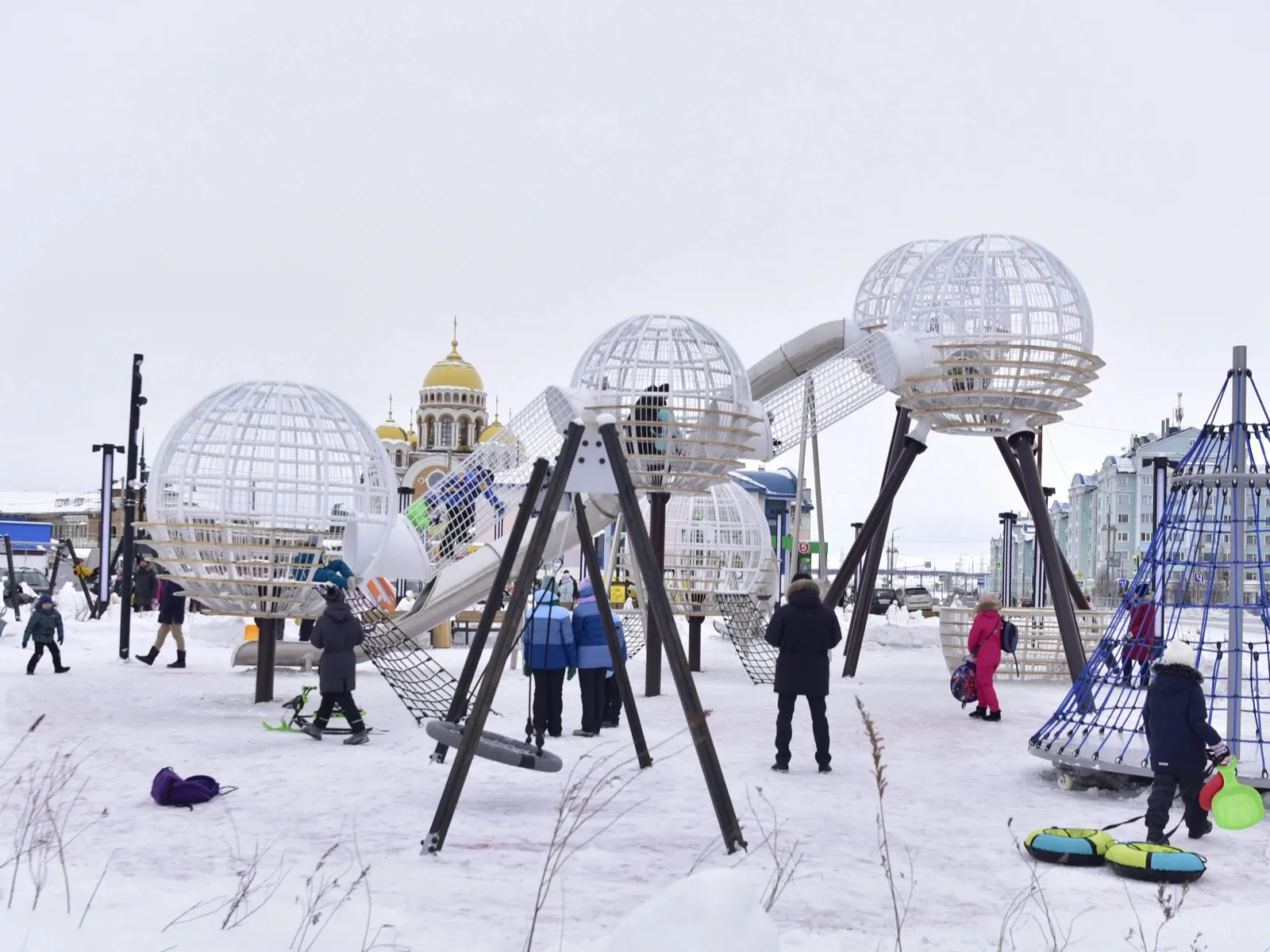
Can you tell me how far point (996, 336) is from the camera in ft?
51.0

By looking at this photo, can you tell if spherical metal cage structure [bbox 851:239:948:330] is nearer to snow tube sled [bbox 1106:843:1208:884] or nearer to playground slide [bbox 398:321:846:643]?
playground slide [bbox 398:321:846:643]

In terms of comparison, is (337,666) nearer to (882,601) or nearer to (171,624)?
(171,624)

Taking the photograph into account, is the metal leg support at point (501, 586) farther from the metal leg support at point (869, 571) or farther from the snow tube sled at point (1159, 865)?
the metal leg support at point (869, 571)

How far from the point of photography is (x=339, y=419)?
13.2 m

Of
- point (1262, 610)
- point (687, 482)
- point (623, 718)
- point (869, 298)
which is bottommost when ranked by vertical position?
point (623, 718)

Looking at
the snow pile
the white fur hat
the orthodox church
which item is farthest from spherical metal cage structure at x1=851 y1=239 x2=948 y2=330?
the orthodox church

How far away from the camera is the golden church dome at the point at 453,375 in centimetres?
7156

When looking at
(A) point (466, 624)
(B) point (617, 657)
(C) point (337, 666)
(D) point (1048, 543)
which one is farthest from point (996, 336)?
(A) point (466, 624)

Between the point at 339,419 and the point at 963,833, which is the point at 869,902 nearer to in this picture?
the point at 963,833

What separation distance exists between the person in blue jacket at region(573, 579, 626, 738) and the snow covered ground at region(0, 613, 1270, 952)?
0.84 feet

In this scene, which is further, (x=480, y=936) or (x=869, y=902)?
(x=869, y=902)

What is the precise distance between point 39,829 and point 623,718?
6.81m

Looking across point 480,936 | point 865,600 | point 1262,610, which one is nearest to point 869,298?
point 865,600

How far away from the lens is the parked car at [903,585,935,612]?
4866 cm
